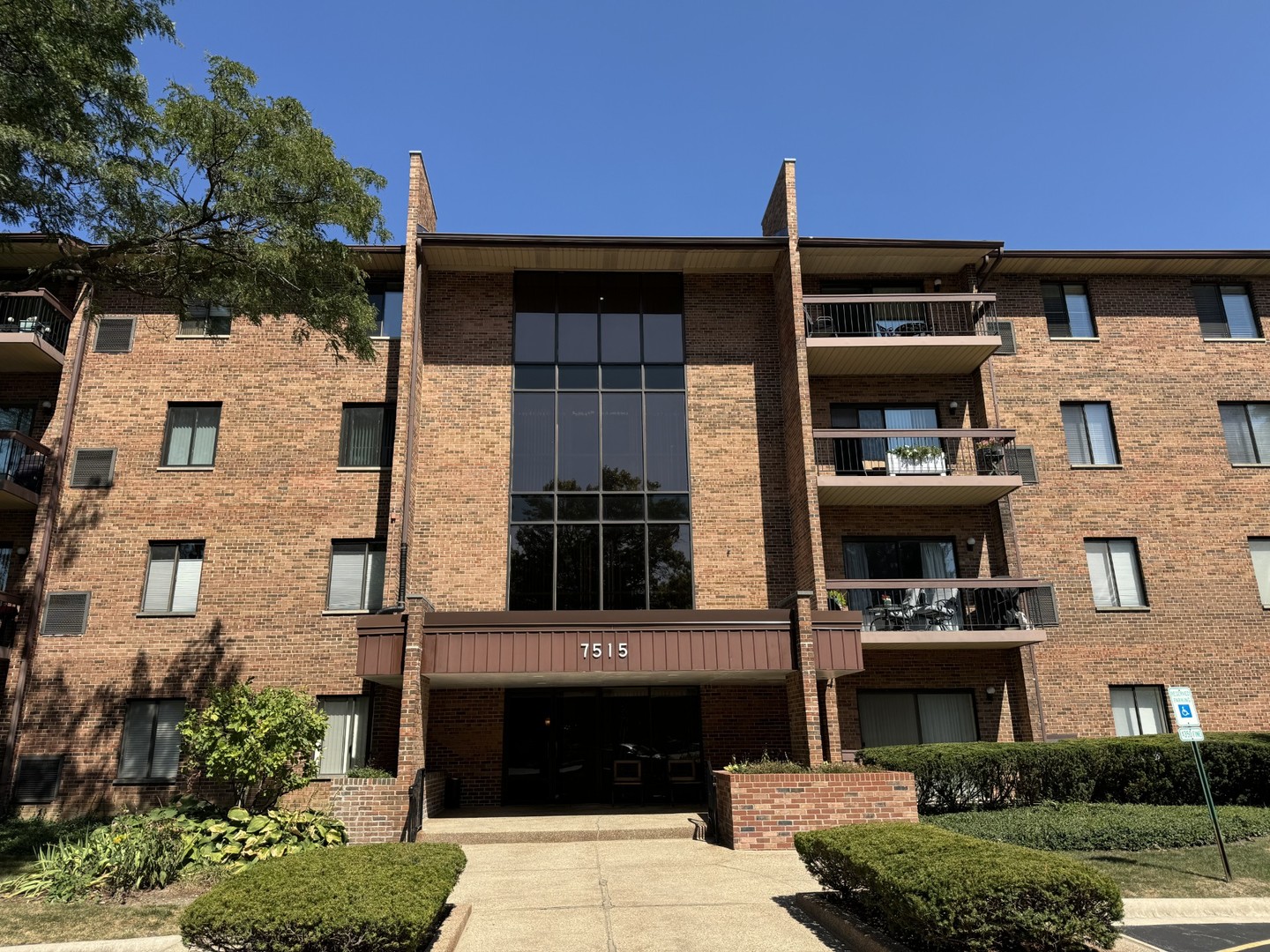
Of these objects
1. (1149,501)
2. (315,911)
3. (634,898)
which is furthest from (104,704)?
(1149,501)

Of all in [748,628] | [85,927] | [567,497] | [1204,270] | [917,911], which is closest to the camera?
[917,911]

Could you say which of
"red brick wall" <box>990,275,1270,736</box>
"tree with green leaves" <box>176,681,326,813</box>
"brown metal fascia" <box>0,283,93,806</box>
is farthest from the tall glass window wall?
"brown metal fascia" <box>0,283,93,806</box>

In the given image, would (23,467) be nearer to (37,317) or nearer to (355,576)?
(37,317)

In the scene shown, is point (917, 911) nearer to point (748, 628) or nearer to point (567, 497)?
point (748, 628)

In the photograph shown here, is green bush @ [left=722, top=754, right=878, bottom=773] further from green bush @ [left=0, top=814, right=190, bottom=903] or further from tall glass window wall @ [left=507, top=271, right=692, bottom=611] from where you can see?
green bush @ [left=0, top=814, right=190, bottom=903]

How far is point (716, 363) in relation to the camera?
776 inches

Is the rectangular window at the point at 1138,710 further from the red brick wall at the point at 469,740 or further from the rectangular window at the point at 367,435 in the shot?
the rectangular window at the point at 367,435

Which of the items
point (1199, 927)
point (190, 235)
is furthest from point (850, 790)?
point (190, 235)

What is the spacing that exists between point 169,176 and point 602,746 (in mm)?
12812

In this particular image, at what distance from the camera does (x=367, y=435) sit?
1859 cm

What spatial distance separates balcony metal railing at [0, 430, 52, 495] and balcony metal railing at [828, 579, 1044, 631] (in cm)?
1634

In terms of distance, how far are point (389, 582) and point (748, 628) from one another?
22.5ft

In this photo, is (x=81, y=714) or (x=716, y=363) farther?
(x=716, y=363)

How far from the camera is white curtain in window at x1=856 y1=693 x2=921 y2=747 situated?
17891 mm
